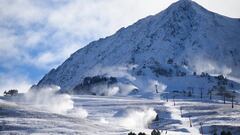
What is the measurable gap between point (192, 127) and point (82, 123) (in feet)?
155

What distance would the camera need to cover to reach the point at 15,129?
13975cm

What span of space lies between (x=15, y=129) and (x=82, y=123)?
22729 mm

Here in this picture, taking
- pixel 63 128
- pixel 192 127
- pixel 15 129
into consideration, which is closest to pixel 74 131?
pixel 63 128

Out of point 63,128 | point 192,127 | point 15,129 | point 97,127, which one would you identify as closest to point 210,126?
point 192,127

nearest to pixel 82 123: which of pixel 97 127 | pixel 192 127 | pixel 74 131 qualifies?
pixel 97 127

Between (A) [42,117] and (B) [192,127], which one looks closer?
(A) [42,117]

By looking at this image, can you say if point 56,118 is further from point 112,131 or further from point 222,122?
point 222,122

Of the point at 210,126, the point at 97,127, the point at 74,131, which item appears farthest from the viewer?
the point at 210,126

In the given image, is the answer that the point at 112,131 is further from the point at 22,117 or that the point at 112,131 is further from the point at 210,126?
the point at 210,126

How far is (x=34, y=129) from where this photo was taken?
13925 centimetres

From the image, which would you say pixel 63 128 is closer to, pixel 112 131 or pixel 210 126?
pixel 112 131

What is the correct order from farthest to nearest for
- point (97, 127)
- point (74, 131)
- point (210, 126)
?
point (210, 126) → point (97, 127) → point (74, 131)

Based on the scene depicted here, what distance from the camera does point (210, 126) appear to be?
18112 centimetres

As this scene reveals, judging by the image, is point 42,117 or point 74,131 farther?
point 42,117
